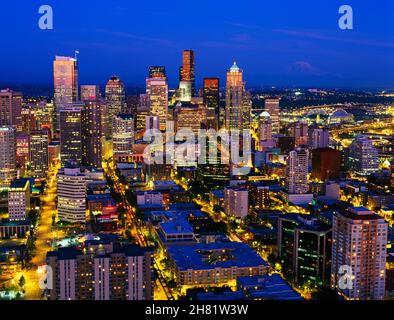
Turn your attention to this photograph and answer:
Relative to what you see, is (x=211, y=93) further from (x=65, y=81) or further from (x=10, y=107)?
(x=10, y=107)

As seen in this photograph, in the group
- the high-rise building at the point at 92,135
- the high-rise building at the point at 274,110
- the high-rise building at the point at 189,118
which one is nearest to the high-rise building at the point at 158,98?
the high-rise building at the point at 189,118

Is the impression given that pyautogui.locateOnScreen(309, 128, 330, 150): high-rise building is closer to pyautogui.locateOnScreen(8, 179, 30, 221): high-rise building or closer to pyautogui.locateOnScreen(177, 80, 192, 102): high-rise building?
pyautogui.locateOnScreen(177, 80, 192, 102): high-rise building

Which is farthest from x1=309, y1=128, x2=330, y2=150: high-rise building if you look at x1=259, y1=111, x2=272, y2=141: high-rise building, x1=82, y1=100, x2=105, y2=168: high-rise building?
x1=82, y1=100, x2=105, y2=168: high-rise building

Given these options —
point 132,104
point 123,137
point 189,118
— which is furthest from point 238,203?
point 132,104

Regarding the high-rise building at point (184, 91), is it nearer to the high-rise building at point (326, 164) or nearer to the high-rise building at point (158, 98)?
the high-rise building at point (158, 98)

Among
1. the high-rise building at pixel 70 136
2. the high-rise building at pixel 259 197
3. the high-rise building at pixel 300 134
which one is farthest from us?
the high-rise building at pixel 300 134
